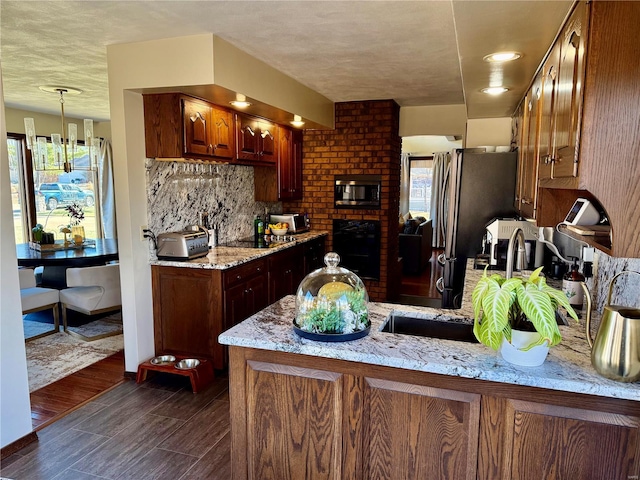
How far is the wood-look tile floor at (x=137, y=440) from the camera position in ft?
7.77

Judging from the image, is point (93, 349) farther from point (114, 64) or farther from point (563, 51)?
point (563, 51)

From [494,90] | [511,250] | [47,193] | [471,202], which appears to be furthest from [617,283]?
[47,193]

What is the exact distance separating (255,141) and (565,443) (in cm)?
375

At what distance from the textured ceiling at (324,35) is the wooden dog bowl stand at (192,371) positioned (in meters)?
2.36

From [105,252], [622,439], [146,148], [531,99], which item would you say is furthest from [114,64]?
[622,439]

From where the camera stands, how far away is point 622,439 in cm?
138

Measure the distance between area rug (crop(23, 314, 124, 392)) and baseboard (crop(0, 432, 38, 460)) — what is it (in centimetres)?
78

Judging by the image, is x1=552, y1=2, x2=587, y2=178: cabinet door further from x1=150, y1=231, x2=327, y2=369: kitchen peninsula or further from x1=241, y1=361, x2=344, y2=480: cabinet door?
x1=150, y1=231, x2=327, y2=369: kitchen peninsula

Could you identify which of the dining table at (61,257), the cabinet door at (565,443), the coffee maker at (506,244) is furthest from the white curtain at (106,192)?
the cabinet door at (565,443)

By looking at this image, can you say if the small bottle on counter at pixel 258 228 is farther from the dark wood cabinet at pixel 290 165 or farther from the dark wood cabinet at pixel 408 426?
the dark wood cabinet at pixel 408 426

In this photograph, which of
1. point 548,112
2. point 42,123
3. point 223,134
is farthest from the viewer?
point 42,123

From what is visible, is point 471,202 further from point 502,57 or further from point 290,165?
point 290,165

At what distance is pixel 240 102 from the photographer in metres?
3.72

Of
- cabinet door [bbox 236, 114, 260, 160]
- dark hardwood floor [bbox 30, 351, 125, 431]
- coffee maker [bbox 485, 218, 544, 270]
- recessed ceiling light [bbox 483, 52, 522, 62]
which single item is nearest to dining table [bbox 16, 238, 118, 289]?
dark hardwood floor [bbox 30, 351, 125, 431]
